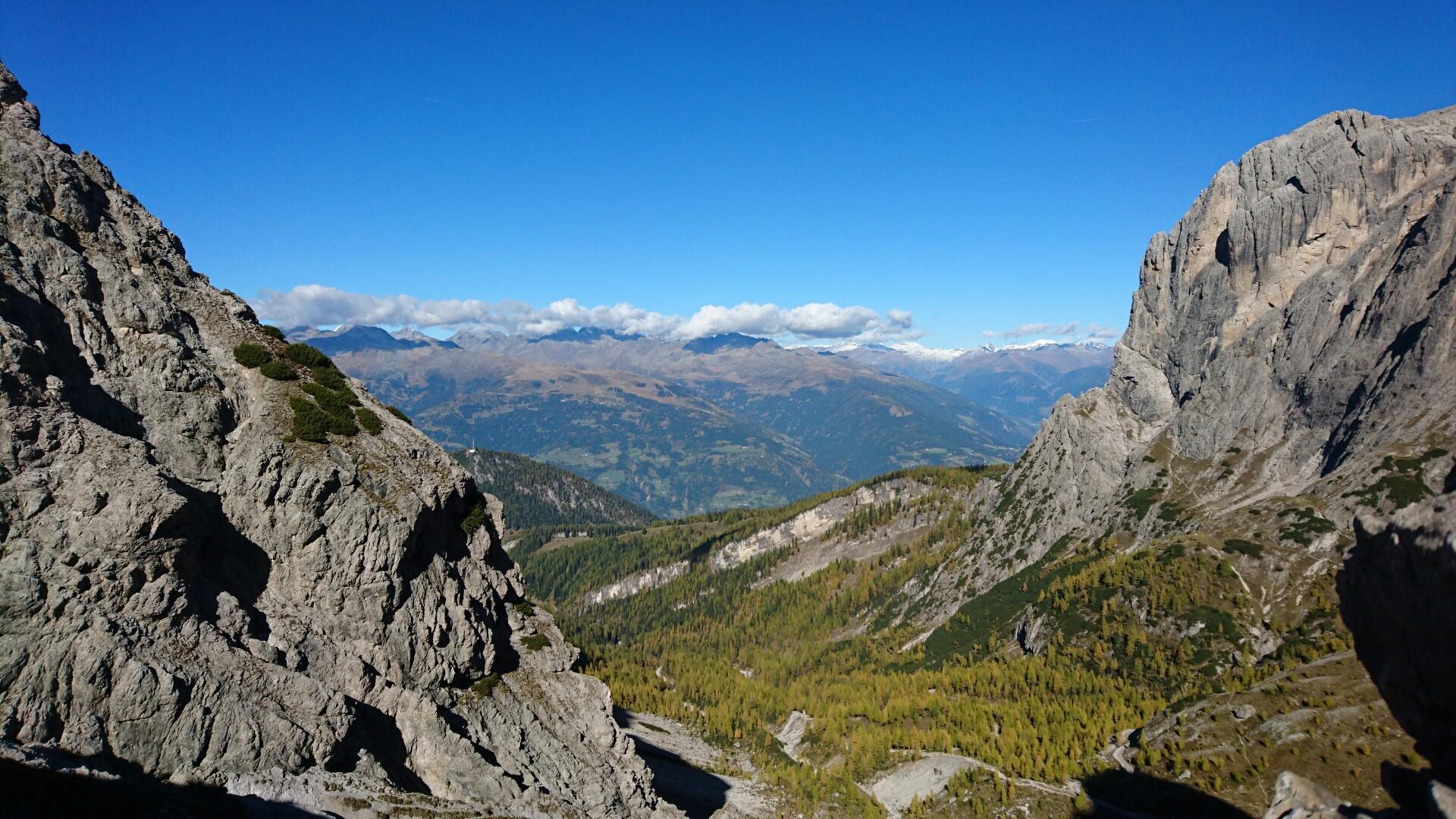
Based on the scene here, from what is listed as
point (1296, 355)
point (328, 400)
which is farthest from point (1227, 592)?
point (328, 400)

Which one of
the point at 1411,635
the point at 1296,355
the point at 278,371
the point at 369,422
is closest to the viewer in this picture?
the point at 1411,635

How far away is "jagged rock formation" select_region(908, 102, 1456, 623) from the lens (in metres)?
132

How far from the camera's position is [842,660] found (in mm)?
181625

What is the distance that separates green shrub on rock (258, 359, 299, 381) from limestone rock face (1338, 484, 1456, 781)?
62887 millimetres

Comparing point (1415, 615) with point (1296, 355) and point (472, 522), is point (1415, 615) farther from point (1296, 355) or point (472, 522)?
point (1296, 355)

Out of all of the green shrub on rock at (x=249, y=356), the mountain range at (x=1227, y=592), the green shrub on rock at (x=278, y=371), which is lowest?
the mountain range at (x=1227, y=592)

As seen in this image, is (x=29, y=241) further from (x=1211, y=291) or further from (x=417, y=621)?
(x=1211, y=291)

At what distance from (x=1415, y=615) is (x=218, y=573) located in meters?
55.8

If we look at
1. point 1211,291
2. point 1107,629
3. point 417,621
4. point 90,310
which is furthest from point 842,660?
point 90,310

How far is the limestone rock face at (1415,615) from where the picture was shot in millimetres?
18859

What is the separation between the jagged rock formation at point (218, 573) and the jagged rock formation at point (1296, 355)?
133 m

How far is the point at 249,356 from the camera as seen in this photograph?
5503 cm

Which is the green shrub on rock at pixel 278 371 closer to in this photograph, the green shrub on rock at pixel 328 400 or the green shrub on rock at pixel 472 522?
the green shrub on rock at pixel 328 400

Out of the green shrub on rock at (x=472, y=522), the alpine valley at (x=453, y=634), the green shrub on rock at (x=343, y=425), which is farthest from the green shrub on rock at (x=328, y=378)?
the green shrub on rock at (x=472, y=522)
